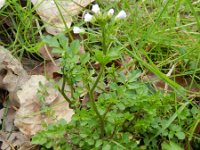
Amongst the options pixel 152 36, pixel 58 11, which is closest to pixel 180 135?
pixel 152 36

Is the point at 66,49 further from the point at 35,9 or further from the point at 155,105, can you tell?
the point at 35,9

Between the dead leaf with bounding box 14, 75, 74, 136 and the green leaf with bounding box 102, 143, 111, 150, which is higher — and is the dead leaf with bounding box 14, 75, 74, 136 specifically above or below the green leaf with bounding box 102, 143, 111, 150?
above

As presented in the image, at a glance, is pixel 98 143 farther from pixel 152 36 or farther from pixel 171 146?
pixel 152 36

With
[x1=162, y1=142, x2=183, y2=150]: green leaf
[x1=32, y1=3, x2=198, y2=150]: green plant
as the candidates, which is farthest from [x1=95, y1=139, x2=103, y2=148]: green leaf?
[x1=162, y1=142, x2=183, y2=150]: green leaf

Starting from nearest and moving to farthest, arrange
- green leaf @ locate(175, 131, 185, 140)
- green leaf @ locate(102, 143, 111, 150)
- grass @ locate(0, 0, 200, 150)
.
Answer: green leaf @ locate(102, 143, 111, 150), green leaf @ locate(175, 131, 185, 140), grass @ locate(0, 0, 200, 150)

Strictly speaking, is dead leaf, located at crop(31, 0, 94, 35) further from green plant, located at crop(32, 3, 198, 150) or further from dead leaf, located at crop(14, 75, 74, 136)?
green plant, located at crop(32, 3, 198, 150)

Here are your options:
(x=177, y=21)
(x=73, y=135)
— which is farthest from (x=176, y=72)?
(x=73, y=135)

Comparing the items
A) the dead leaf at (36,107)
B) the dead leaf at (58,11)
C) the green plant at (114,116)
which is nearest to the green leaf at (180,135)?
the green plant at (114,116)

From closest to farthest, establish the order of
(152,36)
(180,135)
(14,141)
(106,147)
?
(106,147)
(180,135)
(14,141)
(152,36)
